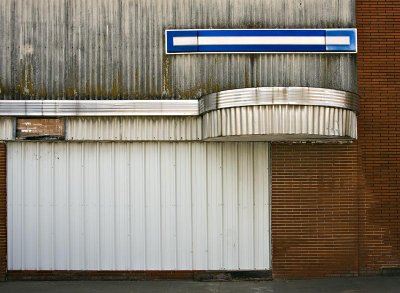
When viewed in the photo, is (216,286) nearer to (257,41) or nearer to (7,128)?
(257,41)

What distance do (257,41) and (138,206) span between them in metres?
4.32

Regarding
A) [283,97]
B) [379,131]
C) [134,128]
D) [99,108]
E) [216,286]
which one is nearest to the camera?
[283,97]

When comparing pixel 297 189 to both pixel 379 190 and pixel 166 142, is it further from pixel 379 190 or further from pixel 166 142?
pixel 166 142

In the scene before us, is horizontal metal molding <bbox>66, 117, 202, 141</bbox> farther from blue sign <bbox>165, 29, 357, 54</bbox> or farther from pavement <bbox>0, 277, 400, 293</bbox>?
pavement <bbox>0, 277, 400, 293</bbox>

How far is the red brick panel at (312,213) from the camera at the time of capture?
33.7ft

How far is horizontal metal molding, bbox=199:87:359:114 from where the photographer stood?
8961 millimetres

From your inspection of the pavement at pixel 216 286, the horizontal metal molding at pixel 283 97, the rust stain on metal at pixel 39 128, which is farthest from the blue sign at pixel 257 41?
the pavement at pixel 216 286

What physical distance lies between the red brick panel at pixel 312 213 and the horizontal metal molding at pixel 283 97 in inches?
54.1

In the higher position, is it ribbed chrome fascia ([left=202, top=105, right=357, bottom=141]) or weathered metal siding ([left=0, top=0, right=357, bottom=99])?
weathered metal siding ([left=0, top=0, right=357, bottom=99])

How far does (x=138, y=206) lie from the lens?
10422 millimetres

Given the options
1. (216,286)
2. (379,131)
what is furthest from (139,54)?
(379,131)

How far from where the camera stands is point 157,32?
34.3 feet

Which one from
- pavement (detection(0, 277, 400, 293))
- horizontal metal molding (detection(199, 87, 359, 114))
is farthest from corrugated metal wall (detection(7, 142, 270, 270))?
horizontal metal molding (detection(199, 87, 359, 114))

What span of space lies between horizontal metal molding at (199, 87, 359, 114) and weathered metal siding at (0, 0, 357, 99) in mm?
974
